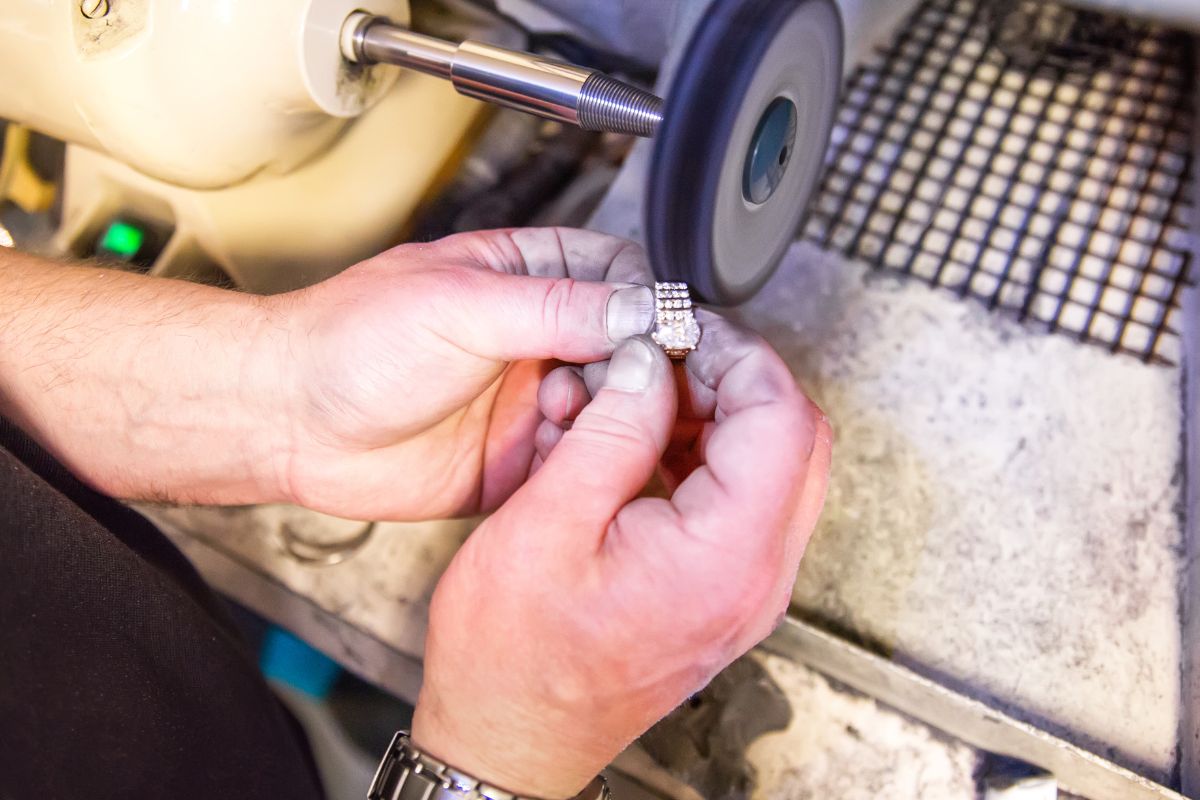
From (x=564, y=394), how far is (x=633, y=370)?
114 millimetres

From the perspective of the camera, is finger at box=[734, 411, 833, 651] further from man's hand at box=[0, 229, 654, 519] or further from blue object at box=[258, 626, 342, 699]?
blue object at box=[258, 626, 342, 699]

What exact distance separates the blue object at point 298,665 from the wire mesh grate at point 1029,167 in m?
0.73

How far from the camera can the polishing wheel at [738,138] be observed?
1.88 ft

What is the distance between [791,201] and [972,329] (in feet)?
0.75

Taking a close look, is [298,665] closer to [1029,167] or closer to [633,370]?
[633,370]

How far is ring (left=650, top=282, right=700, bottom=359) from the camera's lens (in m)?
0.54

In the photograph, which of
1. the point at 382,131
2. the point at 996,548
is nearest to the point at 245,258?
the point at 382,131

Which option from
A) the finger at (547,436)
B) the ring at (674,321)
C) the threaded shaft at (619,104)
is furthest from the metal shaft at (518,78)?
the finger at (547,436)

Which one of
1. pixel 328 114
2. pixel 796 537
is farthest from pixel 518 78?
pixel 796 537

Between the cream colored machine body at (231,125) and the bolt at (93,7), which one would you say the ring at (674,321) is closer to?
the cream colored machine body at (231,125)

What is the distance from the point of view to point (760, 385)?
503 millimetres

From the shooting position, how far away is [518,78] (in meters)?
0.60

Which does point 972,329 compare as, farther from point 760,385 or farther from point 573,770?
point 573,770

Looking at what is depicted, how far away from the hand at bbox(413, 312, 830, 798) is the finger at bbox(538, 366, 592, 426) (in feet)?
0.31
